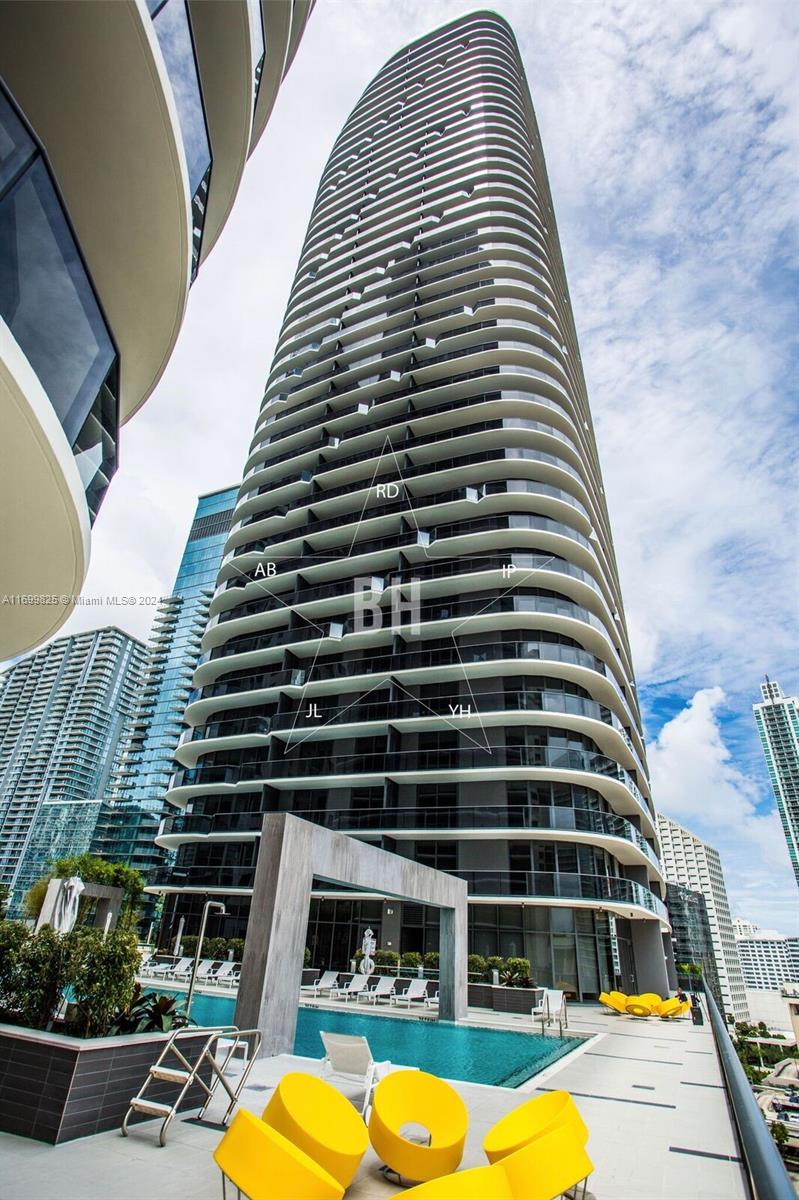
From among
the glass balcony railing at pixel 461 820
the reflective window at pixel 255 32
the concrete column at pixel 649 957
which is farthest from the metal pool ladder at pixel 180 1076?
the concrete column at pixel 649 957

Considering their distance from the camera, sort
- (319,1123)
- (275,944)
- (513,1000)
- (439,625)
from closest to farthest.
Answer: (319,1123), (275,944), (513,1000), (439,625)

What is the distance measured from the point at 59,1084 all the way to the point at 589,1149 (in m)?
4.89

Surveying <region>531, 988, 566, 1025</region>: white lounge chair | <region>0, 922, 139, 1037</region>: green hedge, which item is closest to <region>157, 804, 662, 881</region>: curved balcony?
<region>531, 988, 566, 1025</region>: white lounge chair

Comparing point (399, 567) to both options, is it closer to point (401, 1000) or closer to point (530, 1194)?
point (401, 1000)

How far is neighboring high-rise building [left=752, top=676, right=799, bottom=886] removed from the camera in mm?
167375

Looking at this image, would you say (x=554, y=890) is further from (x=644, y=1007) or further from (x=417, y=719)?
(x=417, y=719)

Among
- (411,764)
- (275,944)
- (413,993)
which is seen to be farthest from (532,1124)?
(411,764)

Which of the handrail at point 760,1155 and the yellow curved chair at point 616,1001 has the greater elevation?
the handrail at point 760,1155

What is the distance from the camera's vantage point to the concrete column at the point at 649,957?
31844 millimetres

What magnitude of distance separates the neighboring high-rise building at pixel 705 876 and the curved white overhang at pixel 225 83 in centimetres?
12972

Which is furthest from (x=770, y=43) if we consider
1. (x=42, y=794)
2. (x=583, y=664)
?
(x=42, y=794)

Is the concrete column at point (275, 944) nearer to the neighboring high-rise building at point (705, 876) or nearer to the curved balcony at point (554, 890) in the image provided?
the curved balcony at point (554, 890)

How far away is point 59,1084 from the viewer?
490 cm

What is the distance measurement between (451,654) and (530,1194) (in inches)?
1051
